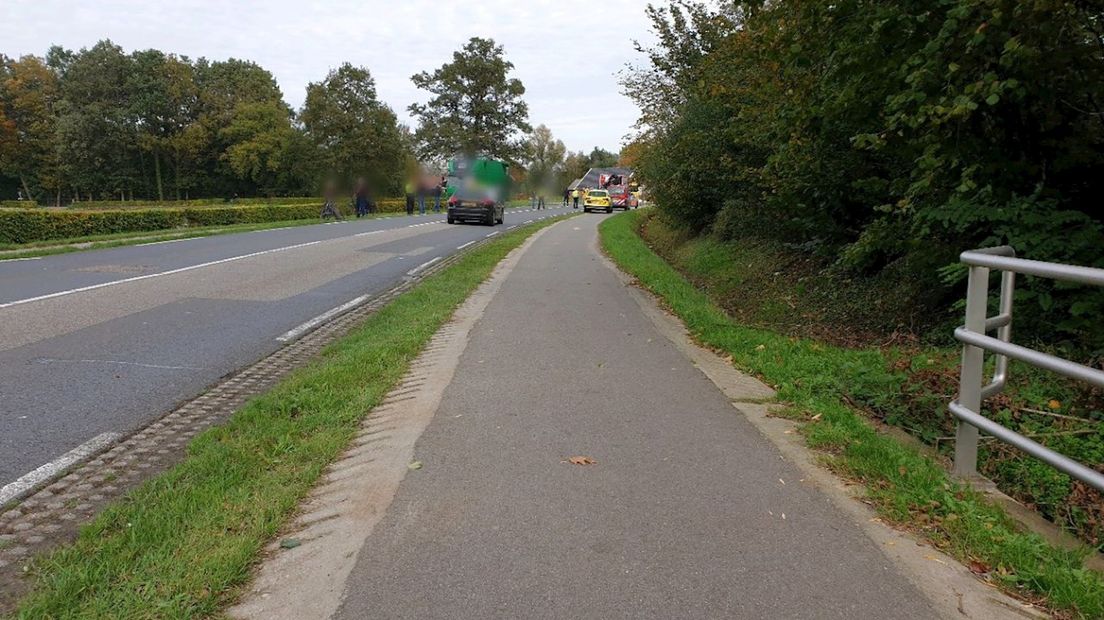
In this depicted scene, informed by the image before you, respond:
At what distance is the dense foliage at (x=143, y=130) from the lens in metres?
57.6

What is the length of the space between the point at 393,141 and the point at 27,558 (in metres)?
42.4

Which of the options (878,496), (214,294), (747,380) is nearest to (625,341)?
(747,380)

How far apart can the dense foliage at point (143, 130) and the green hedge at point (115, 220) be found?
19007 millimetres

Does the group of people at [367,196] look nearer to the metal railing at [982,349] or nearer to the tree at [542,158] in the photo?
the tree at [542,158]

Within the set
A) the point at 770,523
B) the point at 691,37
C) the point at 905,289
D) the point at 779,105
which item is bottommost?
the point at 770,523

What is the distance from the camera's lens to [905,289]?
8461 mm

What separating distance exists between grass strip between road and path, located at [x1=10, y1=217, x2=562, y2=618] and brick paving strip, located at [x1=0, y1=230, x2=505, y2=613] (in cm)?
12

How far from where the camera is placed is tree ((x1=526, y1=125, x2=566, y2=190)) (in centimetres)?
6919

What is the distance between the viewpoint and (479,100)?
251 feet

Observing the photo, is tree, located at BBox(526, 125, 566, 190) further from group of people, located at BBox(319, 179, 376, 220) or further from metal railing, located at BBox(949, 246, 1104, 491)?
metal railing, located at BBox(949, 246, 1104, 491)

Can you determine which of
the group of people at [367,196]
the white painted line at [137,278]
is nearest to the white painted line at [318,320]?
the white painted line at [137,278]

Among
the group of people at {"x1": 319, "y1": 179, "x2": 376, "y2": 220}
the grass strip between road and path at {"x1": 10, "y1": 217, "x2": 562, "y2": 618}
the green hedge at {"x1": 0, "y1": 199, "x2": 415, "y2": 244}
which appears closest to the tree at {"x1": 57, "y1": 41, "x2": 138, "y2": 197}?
the group of people at {"x1": 319, "y1": 179, "x2": 376, "y2": 220}

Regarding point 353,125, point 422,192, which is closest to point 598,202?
point 422,192

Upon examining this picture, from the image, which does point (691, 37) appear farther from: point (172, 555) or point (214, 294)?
point (172, 555)
